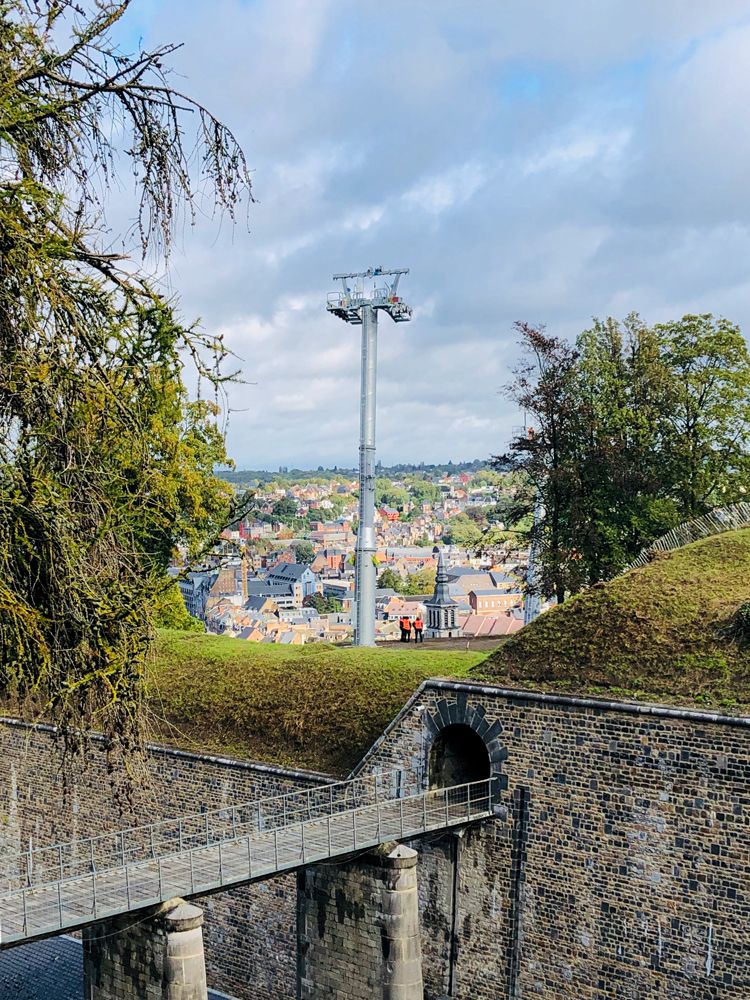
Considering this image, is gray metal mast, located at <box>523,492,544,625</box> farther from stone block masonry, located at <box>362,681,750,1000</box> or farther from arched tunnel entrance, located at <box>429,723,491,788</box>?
stone block masonry, located at <box>362,681,750,1000</box>

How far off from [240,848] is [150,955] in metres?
2.42

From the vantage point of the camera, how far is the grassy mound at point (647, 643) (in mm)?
16812

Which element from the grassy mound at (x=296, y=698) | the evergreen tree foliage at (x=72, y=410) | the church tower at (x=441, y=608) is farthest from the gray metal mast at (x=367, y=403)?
the church tower at (x=441, y=608)

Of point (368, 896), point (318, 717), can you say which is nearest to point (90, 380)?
point (368, 896)

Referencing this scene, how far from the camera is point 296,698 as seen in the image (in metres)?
22.4

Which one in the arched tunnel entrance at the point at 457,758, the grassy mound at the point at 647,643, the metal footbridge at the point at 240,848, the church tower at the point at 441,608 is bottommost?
the metal footbridge at the point at 240,848

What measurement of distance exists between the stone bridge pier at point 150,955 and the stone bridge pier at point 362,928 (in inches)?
117

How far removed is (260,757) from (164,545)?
11.5 metres

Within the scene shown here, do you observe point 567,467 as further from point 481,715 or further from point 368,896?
point 368,896

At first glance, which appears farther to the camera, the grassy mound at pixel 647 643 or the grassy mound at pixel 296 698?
the grassy mound at pixel 296 698

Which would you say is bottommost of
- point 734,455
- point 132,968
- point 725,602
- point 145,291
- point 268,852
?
point 132,968

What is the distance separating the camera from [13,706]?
755 centimetres

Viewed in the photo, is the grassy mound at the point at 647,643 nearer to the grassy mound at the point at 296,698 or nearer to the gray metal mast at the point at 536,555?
the grassy mound at the point at 296,698

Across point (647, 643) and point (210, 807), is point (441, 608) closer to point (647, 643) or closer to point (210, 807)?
point (210, 807)
